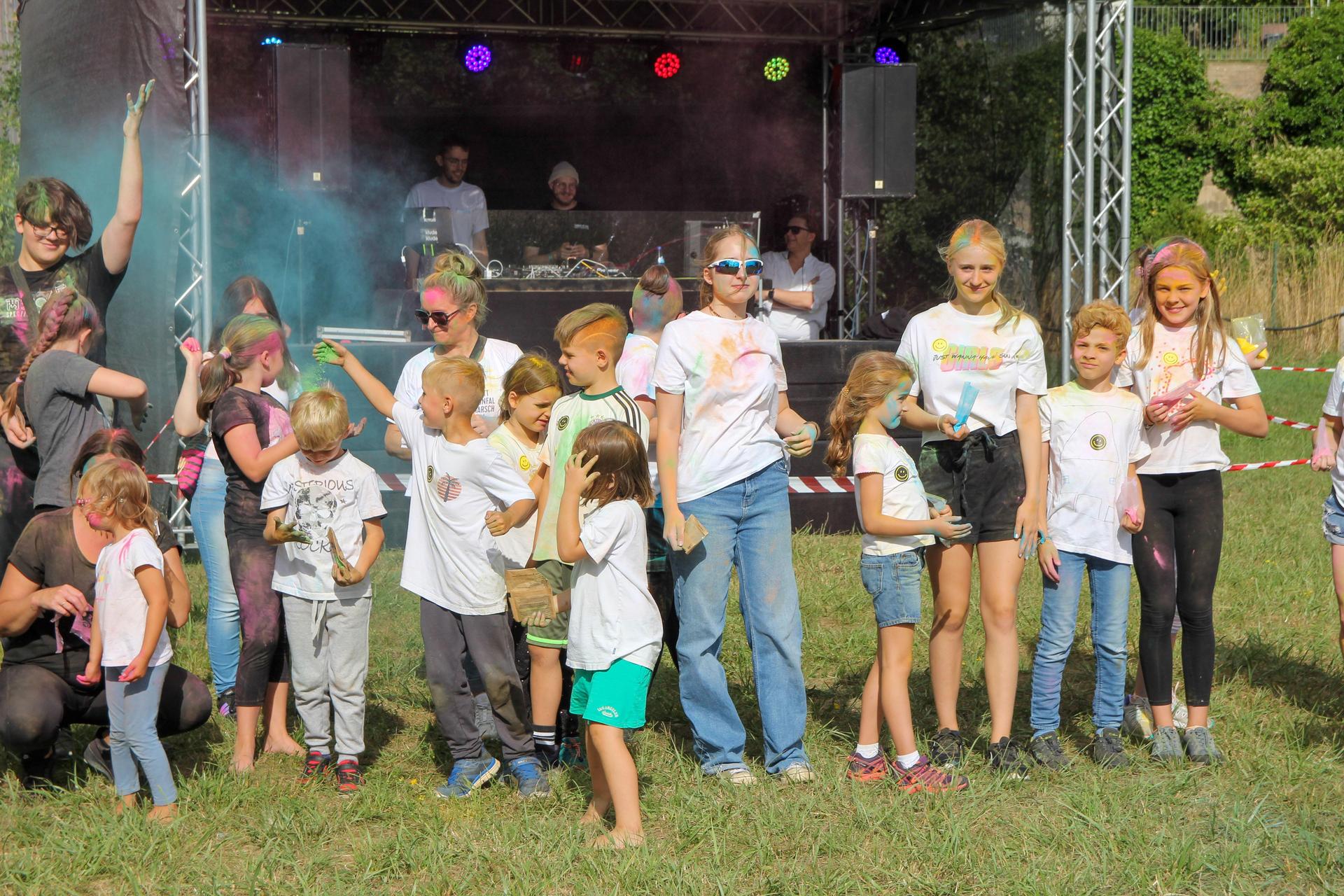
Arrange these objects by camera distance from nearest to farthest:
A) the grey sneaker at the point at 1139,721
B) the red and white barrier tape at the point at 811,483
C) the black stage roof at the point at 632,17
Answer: the grey sneaker at the point at 1139,721
the red and white barrier tape at the point at 811,483
the black stage roof at the point at 632,17

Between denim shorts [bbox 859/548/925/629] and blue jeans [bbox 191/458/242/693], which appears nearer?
denim shorts [bbox 859/548/925/629]

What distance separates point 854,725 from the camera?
4.66 metres

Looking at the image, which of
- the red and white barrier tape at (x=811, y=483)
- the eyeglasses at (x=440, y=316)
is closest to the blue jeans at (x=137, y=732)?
the eyeglasses at (x=440, y=316)

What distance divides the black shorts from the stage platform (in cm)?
380

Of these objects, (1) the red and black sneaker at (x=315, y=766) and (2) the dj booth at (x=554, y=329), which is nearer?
(1) the red and black sneaker at (x=315, y=766)

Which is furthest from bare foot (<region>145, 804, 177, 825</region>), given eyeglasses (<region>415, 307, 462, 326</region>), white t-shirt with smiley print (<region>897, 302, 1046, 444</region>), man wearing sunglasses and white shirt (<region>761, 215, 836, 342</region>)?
man wearing sunglasses and white shirt (<region>761, 215, 836, 342</region>)

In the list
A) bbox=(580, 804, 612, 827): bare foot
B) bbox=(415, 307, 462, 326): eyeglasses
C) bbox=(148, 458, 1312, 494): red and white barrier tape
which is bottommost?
bbox=(580, 804, 612, 827): bare foot

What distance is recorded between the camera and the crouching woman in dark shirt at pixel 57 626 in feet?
12.4

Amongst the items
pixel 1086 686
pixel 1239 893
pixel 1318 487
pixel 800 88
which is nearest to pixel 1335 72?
pixel 800 88

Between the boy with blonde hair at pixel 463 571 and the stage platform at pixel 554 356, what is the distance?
3.69 meters

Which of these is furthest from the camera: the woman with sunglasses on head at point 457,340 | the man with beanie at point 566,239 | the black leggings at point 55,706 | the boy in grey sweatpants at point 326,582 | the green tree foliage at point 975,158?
the green tree foliage at point 975,158

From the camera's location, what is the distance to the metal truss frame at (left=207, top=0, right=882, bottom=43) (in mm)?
11508

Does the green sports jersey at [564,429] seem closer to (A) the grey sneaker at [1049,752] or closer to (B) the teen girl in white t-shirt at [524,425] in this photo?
(B) the teen girl in white t-shirt at [524,425]

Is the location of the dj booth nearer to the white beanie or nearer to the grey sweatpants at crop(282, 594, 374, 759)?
the white beanie
